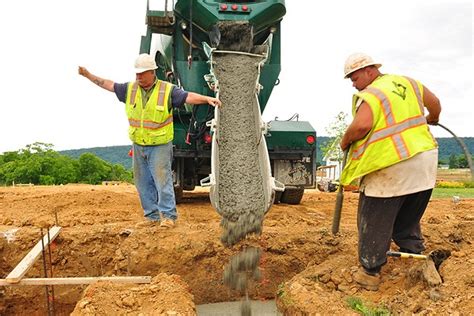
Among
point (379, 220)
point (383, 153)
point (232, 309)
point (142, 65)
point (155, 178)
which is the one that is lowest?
point (232, 309)

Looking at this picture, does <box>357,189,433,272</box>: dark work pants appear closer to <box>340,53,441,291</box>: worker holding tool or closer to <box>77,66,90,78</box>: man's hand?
<box>340,53,441,291</box>: worker holding tool

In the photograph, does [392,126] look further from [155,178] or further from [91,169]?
[91,169]

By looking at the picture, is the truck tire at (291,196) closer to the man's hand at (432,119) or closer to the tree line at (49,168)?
the man's hand at (432,119)

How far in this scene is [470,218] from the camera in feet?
21.1

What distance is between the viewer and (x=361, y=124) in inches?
136

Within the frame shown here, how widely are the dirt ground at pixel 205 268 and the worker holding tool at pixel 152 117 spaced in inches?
15.2

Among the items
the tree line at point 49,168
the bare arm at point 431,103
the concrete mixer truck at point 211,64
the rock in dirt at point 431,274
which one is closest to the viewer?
the rock in dirt at point 431,274

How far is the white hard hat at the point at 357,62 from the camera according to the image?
3596mm

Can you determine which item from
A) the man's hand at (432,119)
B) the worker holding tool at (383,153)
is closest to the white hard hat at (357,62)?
the worker holding tool at (383,153)

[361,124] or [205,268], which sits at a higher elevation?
[361,124]

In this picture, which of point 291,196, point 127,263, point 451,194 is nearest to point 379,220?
point 127,263

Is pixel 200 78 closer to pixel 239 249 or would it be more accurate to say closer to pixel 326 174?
Result: pixel 239 249

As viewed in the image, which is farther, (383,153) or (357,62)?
(357,62)

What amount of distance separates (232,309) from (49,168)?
18925 millimetres
